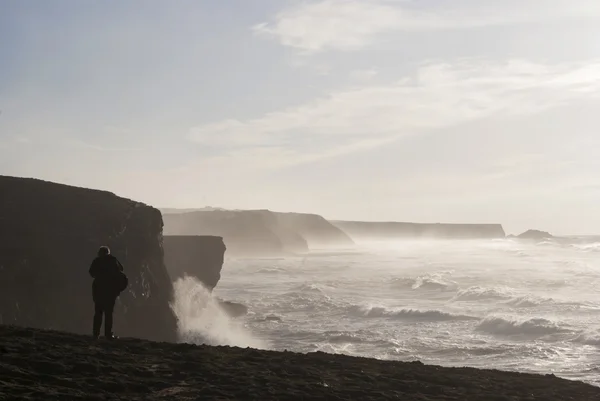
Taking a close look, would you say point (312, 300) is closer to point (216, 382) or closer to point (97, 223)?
point (97, 223)

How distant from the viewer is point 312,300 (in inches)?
1623

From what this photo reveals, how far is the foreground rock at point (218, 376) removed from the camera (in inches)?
356

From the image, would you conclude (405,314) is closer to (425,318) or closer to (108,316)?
(425,318)

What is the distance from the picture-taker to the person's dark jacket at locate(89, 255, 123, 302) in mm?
13273

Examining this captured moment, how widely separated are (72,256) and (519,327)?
1977 cm

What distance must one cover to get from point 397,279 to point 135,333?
115ft

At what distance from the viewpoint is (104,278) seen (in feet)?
43.6

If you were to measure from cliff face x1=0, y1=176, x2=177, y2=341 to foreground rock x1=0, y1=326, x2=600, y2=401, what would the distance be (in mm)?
8666

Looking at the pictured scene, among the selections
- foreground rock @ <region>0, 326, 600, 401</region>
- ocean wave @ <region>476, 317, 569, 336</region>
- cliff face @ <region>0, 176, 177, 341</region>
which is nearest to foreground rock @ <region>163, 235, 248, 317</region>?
cliff face @ <region>0, 176, 177, 341</region>

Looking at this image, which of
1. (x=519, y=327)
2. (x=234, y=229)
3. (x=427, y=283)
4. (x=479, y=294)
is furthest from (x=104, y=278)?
(x=234, y=229)

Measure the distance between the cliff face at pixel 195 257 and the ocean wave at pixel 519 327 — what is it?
16.6 meters

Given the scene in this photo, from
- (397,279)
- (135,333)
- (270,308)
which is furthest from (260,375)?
(397,279)

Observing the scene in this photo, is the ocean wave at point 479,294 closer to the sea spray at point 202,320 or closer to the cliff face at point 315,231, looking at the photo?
the sea spray at point 202,320

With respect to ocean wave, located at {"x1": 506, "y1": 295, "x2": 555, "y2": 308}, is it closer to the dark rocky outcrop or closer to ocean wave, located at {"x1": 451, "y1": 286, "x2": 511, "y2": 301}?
ocean wave, located at {"x1": 451, "y1": 286, "x2": 511, "y2": 301}
